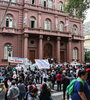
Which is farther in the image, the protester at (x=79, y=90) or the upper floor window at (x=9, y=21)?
the upper floor window at (x=9, y=21)

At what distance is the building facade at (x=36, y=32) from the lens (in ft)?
82.8

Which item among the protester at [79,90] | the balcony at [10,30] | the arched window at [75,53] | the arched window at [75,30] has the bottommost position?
the protester at [79,90]

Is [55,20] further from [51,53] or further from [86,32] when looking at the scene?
[86,32]

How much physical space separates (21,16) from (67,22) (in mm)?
10922

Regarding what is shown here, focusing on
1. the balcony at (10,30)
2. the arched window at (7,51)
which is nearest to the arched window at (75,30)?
the balcony at (10,30)

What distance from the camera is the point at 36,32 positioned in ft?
85.9

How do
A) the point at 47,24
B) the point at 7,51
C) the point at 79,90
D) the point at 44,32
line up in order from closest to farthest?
the point at 79,90 < the point at 7,51 < the point at 44,32 < the point at 47,24

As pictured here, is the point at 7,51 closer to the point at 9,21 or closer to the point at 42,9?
the point at 9,21

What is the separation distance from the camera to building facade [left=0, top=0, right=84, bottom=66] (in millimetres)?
25250

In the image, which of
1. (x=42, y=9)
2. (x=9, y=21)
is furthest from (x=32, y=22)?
(x=9, y=21)

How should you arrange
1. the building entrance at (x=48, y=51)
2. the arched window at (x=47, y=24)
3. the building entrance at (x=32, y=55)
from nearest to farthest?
the building entrance at (x=32, y=55) < the building entrance at (x=48, y=51) < the arched window at (x=47, y=24)

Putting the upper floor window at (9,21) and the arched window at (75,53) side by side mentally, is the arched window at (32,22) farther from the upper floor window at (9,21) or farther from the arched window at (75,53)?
the arched window at (75,53)

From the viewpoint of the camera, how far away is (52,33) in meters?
27.9

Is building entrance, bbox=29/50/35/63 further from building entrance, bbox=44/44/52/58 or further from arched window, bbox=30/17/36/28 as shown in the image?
arched window, bbox=30/17/36/28
